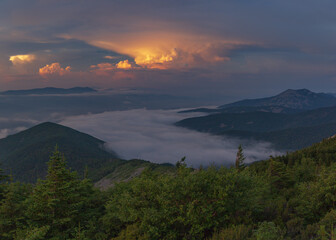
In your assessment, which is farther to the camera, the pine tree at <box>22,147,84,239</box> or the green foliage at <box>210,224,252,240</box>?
the pine tree at <box>22,147,84,239</box>

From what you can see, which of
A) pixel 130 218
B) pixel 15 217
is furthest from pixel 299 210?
pixel 15 217

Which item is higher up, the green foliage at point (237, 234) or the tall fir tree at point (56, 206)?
the green foliage at point (237, 234)

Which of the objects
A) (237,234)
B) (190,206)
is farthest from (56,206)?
(237,234)

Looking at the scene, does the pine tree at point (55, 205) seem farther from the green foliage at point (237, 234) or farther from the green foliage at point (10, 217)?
the green foliage at point (237, 234)

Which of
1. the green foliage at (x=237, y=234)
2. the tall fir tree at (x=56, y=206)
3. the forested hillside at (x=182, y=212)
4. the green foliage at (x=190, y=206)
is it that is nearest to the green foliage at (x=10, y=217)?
the forested hillside at (x=182, y=212)

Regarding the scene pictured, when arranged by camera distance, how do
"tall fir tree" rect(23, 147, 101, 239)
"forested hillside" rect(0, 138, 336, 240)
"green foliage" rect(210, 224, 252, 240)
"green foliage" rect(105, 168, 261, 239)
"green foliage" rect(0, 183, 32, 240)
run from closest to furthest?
"green foliage" rect(210, 224, 252, 240)
"forested hillside" rect(0, 138, 336, 240)
"green foliage" rect(105, 168, 261, 239)
"green foliage" rect(0, 183, 32, 240)
"tall fir tree" rect(23, 147, 101, 239)

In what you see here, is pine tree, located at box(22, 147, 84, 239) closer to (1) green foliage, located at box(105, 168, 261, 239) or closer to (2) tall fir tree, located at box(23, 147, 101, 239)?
(2) tall fir tree, located at box(23, 147, 101, 239)

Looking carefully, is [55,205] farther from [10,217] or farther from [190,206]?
[190,206]

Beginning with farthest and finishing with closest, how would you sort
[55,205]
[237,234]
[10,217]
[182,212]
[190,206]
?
1. [55,205]
2. [10,217]
3. [182,212]
4. [190,206]
5. [237,234]

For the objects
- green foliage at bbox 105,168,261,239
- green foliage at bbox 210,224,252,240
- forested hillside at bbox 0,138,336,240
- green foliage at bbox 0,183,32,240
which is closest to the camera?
green foliage at bbox 210,224,252,240

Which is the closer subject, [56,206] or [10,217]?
[10,217]

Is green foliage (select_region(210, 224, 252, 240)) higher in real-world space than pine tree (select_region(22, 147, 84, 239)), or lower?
higher

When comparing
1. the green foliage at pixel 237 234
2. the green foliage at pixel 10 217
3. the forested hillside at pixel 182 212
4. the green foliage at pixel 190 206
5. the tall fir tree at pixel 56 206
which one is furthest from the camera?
the tall fir tree at pixel 56 206

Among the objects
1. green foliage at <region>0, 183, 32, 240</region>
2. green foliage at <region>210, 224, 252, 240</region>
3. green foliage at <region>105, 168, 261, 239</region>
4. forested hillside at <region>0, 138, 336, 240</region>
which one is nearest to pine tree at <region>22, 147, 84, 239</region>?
forested hillside at <region>0, 138, 336, 240</region>
